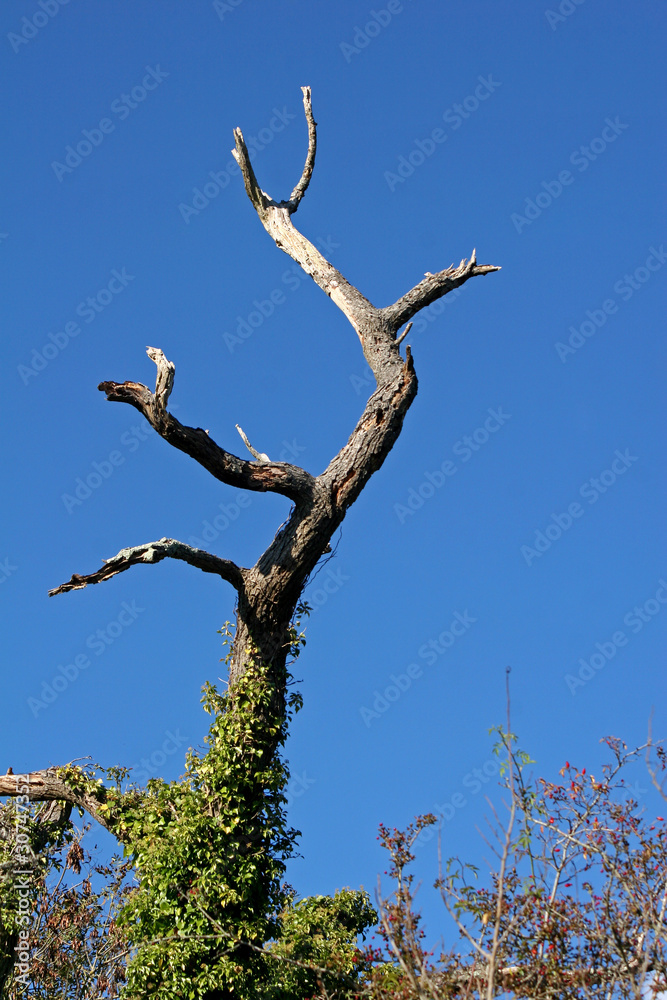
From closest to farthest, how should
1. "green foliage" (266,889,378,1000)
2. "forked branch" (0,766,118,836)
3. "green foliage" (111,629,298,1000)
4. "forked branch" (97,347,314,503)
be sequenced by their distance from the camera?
"green foliage" (111,629,298,1000) < "forked branch" (97,347,314,503) < "green foliage" (266,889,378,1000) < "forked branch" (0,766,118,836)

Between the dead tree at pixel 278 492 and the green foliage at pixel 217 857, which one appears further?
the dead tree at pixel 278 492

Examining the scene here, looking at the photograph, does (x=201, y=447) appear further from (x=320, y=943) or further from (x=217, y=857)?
(x=320, y=943)

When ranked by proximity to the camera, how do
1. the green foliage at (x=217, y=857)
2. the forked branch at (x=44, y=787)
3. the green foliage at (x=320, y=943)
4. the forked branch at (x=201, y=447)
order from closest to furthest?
1. the green foliage at (x=217, y=857)
2. the forked branch at (x=201, y=447)
3. the green foliage at (x=320, y=943)
4. the forked branch at (x=44, y=787)

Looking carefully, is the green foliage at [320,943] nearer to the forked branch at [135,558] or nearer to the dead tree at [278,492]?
the dead tree at [278,492]

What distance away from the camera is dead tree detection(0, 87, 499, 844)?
6992mm

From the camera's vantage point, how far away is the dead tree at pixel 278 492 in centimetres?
699

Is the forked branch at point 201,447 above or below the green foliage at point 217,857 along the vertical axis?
above

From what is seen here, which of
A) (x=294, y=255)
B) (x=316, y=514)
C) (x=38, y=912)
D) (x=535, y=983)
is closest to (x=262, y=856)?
(x=535, y=983)

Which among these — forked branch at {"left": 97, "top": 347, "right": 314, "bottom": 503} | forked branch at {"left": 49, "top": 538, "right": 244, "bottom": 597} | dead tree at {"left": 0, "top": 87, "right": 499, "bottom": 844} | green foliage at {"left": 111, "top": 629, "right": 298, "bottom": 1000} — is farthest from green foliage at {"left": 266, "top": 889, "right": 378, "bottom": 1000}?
forked branch at {"left": 97, "top": 347, "right": 314, "bottom": 503}

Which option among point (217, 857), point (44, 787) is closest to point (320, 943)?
point (217, 857)

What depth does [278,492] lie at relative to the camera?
7.68 m

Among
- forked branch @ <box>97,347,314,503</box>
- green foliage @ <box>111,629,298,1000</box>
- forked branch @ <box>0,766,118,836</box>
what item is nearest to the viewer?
green foliage @ <box>111,629,298,1000</box>

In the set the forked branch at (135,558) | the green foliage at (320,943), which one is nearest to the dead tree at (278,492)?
the forked branch at (135,558)

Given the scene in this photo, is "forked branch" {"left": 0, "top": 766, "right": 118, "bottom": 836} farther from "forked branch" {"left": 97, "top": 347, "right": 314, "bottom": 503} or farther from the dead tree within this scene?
"forked branch" {"left": 97, "top": 347, "right": 314, "bottom": 503}
